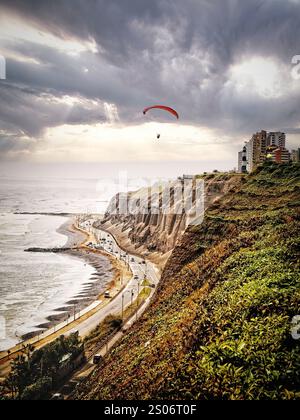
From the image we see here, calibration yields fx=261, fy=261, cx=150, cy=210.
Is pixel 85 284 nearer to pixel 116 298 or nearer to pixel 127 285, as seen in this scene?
pixel 127 285

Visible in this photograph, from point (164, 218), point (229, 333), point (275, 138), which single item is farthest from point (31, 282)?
point (275, 138)

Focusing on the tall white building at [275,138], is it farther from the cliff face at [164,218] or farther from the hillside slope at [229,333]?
the hillside slope at [229,333]

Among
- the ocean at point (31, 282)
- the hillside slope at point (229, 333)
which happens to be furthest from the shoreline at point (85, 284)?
the hillside slope at point (229, 333)

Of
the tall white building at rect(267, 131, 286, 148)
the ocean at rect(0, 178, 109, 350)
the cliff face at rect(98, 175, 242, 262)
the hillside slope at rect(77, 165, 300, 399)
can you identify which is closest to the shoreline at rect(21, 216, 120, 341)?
the ocean at rect(0, 178, 109, 350)
